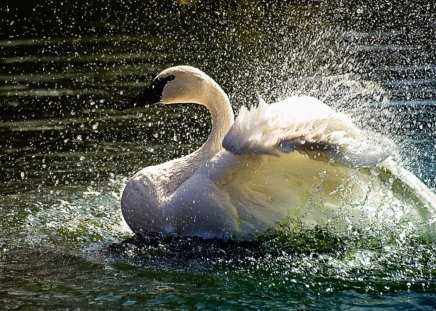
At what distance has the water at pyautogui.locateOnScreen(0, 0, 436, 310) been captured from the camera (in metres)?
6.10

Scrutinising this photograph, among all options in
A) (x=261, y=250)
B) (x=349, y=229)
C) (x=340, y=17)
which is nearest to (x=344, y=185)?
(x=349, y=229)

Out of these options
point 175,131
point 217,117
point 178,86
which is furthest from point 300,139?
point 175,131

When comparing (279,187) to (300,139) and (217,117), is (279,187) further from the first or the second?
(217,117)

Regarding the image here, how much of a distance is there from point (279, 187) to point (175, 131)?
153 inches

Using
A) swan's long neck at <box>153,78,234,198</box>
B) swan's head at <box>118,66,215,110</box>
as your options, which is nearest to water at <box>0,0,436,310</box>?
swan's long neck at <box>153,78,234,198</box>

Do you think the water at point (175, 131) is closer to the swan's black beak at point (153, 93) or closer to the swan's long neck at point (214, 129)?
the swan's long neck at point (214, 129)

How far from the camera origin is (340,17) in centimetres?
1602

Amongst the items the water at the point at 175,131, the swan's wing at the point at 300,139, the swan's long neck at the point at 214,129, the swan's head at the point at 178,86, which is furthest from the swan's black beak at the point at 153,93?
the swan's wing at the point at 300,139

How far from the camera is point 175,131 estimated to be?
34.3 feet

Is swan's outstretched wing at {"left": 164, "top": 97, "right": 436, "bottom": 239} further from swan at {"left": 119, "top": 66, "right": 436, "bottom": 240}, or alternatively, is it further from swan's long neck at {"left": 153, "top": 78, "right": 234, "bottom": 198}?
swan's long neck at {"left": 153, "top": 78, "right": 234, "bottom": 198}

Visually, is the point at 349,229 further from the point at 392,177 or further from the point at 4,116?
the point at 4,116

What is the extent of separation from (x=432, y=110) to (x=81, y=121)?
4.18 meters

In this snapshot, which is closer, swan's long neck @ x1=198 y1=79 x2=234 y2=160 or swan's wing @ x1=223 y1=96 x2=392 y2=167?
swan's wing @ x1=223 y1=96 x2=392 y2=167

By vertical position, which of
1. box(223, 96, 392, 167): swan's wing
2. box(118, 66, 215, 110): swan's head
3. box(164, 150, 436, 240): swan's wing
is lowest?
box(164, 150, 436, 240): swan's wing
